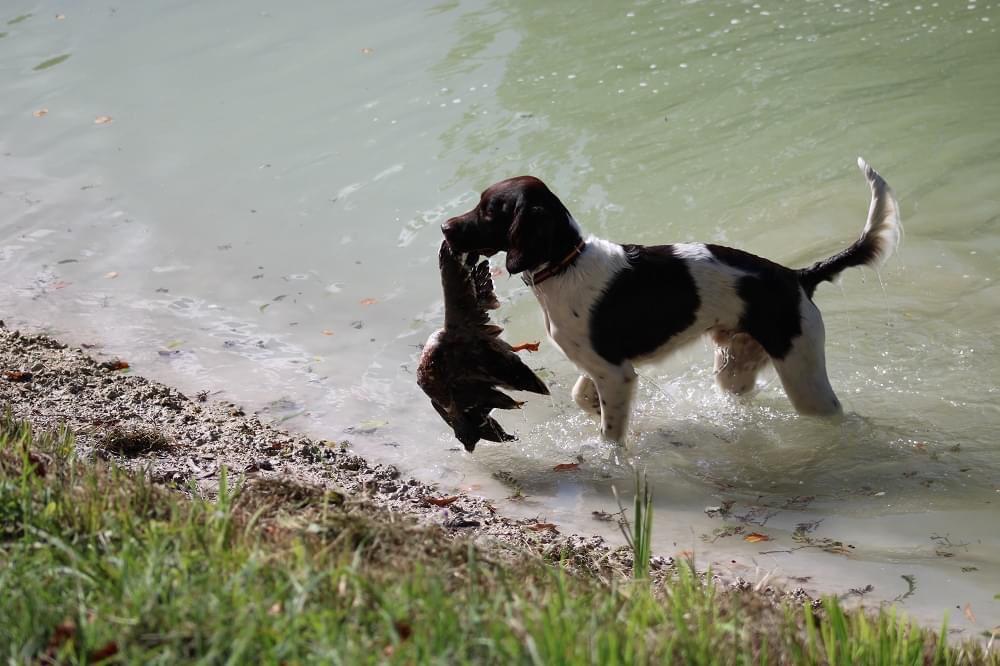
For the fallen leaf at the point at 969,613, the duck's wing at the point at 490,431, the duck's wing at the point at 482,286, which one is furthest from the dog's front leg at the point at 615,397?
the fallen leaf at the point at 969,613

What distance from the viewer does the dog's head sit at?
4887 mm

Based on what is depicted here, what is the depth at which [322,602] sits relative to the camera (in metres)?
2.96

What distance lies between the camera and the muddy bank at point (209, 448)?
4.46 meters

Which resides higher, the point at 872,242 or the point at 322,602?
the point at 322,602

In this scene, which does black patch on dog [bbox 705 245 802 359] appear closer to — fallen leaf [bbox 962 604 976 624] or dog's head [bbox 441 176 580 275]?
dog's head [bbox 441 176 580 275]

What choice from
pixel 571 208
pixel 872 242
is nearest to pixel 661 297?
pixel 872 242

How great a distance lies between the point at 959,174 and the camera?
27.4ft

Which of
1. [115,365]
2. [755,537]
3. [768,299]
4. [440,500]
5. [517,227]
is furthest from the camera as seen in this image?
[115,365]

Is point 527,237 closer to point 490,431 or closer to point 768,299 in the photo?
point 490,431

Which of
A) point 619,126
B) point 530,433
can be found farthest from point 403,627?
point 619,126

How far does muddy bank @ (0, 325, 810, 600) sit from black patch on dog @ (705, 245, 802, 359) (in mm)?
1469

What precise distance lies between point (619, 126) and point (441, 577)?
7359 millimetres

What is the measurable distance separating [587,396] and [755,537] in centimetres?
153

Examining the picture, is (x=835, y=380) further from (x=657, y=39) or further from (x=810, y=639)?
(x=657, y=39)
